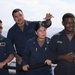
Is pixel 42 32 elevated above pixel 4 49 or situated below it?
above

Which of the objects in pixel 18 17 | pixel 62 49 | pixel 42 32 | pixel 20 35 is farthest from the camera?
pixel 20 35

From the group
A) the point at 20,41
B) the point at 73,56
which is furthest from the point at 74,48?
the point at 20,41

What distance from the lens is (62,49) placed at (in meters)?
3.92

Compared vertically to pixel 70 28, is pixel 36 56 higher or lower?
lower

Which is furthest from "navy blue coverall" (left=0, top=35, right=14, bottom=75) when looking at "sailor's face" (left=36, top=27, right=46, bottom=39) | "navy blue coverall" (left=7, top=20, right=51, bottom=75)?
"navy blue coverall" (left=7, top=20, right=51, bottom=75)

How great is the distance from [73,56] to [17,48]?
5.98 ft

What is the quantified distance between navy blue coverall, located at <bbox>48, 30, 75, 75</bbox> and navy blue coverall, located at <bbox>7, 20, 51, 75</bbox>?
Answer: 57.3 inches

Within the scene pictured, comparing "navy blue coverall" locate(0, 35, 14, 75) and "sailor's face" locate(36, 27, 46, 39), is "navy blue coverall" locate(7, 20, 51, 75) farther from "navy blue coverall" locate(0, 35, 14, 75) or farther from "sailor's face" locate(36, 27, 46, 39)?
"sailor's face" locate(36, 27, 46, 39)

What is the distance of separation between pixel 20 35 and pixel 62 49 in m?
1.66

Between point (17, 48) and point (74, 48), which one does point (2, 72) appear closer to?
point (17, 48)

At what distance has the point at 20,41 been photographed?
534 cm

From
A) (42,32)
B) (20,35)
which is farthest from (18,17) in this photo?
(42,32)

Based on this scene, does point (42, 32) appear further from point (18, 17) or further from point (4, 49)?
point (18, 17)

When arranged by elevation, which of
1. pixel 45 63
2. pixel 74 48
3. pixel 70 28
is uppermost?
pixel 70 28
